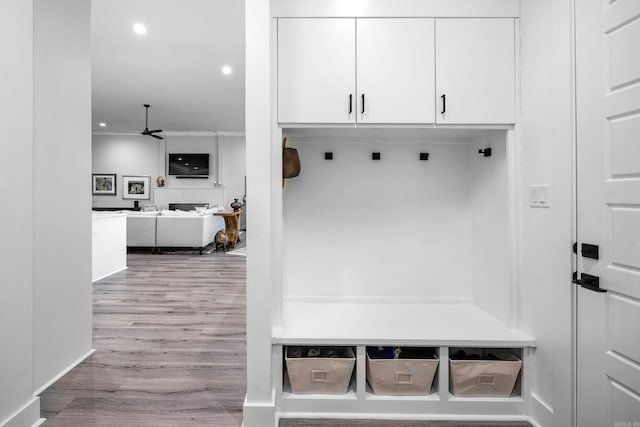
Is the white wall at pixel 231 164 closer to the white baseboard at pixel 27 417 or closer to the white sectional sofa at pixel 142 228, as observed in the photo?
the white sectional sofa at pixel 142 228

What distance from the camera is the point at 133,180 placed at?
977cm

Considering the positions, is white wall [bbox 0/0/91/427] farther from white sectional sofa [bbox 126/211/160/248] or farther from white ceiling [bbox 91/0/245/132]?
white sectional sofa [bbox 126/211/160/248]

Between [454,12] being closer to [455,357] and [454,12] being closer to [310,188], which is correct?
[310,188]

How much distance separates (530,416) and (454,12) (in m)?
2.27

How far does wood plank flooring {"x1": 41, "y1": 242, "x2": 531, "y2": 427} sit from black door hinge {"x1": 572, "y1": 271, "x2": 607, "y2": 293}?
2.78ft

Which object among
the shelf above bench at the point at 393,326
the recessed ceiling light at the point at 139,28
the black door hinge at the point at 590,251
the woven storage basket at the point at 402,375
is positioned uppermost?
the recessed ceiling light at the point at 139,28

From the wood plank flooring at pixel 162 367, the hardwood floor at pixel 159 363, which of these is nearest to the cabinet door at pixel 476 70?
the wood plank flooring at pixel 162 367

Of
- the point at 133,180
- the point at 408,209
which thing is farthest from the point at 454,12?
the point at 133,180

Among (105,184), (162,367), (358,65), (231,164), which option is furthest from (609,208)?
(105,184)

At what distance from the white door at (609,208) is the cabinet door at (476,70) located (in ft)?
1.39

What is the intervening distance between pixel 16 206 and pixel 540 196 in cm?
266

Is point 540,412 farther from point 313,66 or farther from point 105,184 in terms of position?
point 105,184

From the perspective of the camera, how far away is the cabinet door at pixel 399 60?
1912 mm

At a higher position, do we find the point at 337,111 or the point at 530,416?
the point at 337,111
